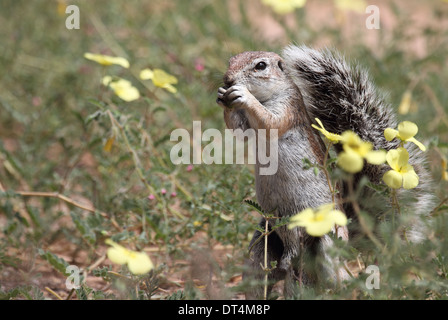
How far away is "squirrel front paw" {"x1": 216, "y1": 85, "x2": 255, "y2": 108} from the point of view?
2.78m

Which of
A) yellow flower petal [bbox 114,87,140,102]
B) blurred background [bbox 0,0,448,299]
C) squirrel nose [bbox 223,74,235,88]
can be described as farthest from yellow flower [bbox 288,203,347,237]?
yellow flower petal [bbox 114,87,140,102]

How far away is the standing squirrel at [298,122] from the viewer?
280 centimetres

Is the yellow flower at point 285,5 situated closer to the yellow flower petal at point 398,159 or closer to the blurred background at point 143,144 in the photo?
the blurred background at point 143,144

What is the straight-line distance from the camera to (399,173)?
95.5 inches

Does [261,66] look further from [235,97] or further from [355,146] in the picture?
[355,146]

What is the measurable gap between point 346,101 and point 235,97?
1.99ft

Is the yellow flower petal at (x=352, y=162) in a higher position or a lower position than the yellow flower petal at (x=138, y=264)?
higher

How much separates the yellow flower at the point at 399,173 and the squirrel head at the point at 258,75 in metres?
0.79

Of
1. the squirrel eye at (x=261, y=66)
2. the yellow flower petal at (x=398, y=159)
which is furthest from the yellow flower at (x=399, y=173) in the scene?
the squirrel eye at (x=261, y=66)

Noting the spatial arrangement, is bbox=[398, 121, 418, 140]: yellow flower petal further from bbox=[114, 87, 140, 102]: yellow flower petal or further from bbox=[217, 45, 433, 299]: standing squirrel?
bbox=[114, 87, 140, 102]: yellow flower petal

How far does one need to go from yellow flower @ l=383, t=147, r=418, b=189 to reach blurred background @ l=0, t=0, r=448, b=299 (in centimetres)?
23
